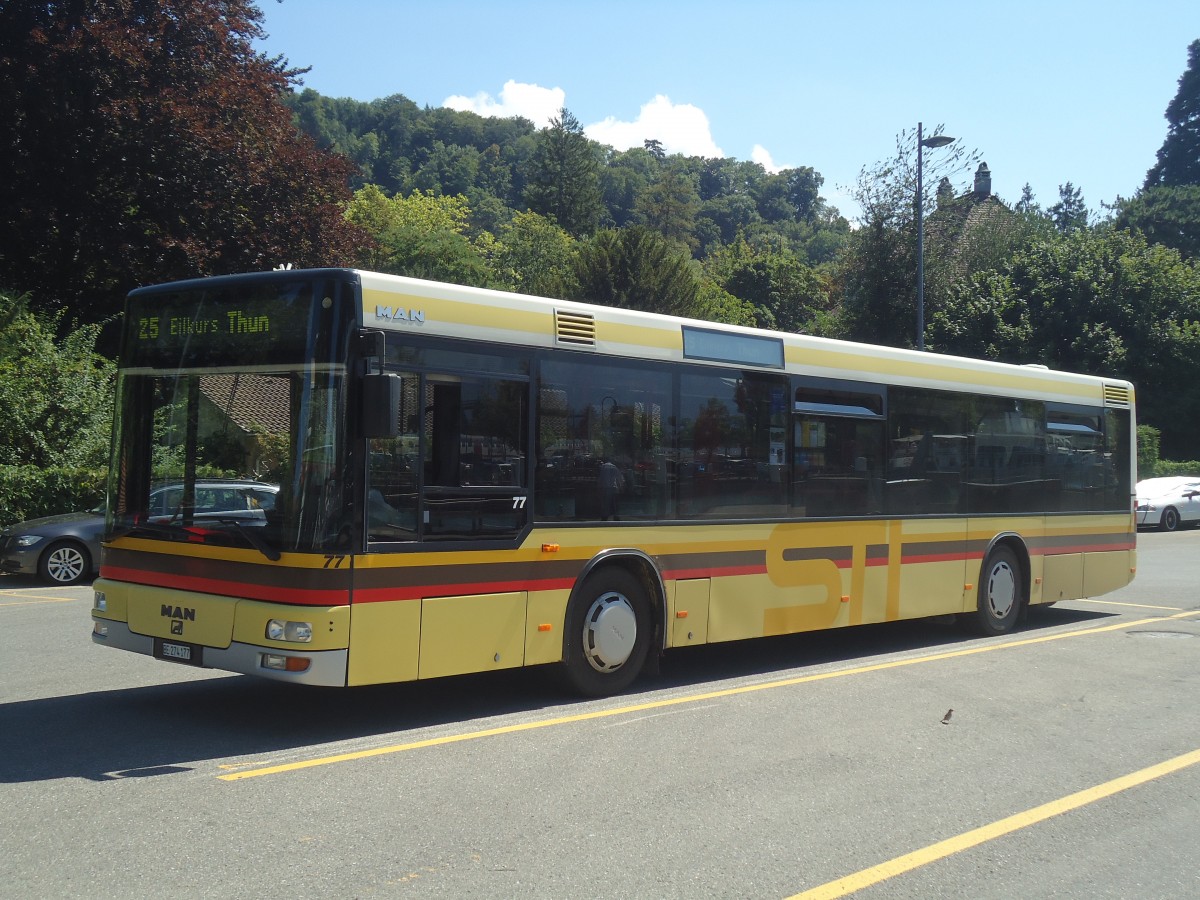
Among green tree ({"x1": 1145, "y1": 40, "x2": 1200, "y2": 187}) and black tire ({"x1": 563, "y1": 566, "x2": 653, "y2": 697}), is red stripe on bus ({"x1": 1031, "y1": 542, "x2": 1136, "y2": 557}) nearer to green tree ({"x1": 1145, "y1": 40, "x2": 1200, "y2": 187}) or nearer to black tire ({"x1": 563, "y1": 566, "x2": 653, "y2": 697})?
black tire ({"x1": 563, "y1": 566, "x2": 653, "y2": 697})

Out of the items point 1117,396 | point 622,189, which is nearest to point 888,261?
point 1117,396

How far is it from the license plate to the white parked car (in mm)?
30257

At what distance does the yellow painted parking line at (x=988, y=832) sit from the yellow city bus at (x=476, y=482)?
134 inches

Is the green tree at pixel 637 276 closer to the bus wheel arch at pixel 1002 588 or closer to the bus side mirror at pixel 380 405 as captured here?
the bus wheel arch at pixel 1002 588

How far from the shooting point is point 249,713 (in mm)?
8219

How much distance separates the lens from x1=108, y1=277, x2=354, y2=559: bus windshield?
24.0 ft

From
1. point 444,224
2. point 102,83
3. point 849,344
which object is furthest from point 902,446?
point 444,224

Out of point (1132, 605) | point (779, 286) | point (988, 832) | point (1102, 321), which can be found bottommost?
point (988, 832)

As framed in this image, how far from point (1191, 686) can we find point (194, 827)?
8.20m

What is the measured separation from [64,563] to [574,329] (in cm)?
1122

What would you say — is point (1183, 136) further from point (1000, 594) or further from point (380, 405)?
point (380, 405)

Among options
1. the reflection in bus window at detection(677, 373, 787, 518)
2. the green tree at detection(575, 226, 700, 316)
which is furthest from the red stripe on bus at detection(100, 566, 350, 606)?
the green tree at detection(575, 226, 700, 316)

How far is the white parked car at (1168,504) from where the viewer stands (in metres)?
32.9

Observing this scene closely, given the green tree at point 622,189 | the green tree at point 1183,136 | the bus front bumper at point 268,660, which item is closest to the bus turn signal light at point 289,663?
the bus front bumper at point 268,660
